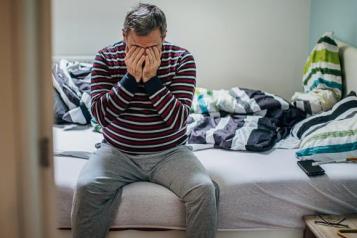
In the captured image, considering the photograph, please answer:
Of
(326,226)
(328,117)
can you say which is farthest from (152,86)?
(328,117)

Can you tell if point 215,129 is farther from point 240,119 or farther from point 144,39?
point 144,39

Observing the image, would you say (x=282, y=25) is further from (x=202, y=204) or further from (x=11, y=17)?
(x=11, y=17)

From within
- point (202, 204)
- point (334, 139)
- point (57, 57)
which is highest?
point (57, 57)

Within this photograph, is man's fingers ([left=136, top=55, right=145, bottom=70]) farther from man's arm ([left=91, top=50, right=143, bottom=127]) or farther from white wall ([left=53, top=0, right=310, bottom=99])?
white wall ([left=53, top=0, right=310, bottom=99])

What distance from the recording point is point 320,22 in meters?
2.82

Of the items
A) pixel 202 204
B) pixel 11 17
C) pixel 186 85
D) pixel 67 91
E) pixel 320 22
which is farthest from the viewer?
pixel 320 22

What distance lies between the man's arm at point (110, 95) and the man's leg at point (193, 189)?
0.83ft

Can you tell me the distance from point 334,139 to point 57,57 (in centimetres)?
163

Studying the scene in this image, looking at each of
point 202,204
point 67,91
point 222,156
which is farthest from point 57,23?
point 202,204

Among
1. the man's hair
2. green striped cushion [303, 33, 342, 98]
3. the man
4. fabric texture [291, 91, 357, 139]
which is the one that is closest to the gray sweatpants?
the man

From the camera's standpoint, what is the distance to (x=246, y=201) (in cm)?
185

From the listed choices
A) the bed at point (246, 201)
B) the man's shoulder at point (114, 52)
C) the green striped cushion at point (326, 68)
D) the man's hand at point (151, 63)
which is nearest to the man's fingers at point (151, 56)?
the man's hand at point (151, 63)

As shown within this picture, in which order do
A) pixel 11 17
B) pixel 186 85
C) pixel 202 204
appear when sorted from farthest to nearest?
pixel 186 85
pixel 202 204
pixel 11 17

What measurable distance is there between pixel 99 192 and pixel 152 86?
41 centimetres
